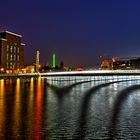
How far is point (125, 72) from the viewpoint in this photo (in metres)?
74.4

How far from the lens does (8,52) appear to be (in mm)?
144000

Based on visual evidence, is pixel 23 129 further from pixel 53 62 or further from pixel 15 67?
pixel 53 62

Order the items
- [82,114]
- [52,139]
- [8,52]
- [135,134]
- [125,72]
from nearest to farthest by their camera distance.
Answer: [52,139] < [135,134] < [82,114] < [125,72] < [8,52]

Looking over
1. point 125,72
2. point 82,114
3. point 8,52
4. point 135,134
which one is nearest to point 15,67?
point 8,52

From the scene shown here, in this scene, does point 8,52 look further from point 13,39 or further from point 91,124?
point 91,124

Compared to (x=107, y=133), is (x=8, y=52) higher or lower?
higher

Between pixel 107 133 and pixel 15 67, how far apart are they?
443 ft

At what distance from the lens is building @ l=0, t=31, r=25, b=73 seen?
5461 inches

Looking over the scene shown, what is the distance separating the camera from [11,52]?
480ft

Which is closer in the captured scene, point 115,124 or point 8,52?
point 115,124

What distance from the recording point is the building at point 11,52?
139m

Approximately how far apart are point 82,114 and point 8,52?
121 m

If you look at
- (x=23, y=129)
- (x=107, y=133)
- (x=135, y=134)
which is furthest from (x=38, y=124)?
(x=135, y=134)

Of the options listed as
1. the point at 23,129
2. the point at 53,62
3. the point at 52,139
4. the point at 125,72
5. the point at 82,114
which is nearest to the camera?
the point at 52,139
